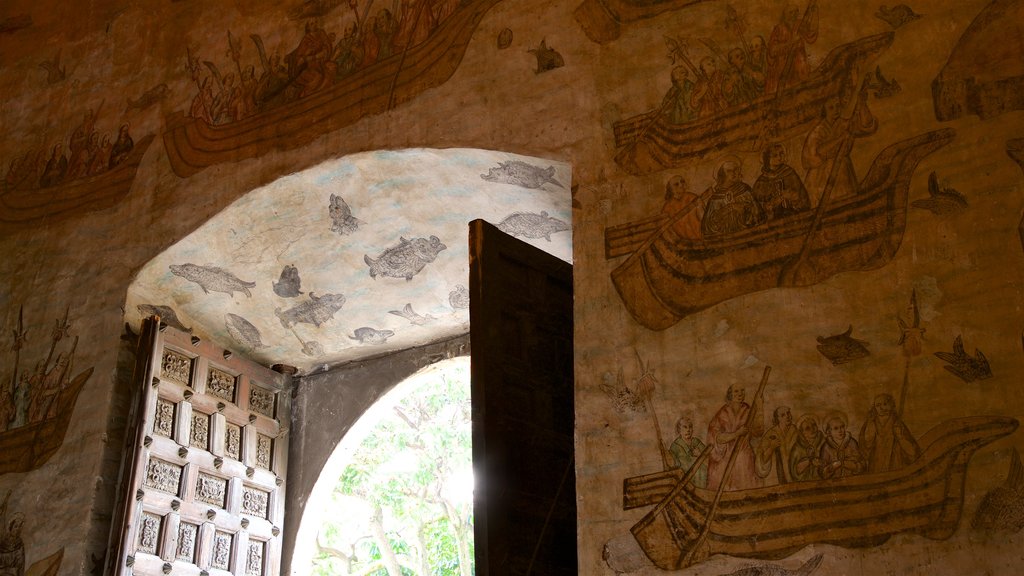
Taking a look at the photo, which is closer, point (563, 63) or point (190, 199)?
point (563, 63)

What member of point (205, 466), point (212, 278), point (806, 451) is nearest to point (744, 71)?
point (806, 451)

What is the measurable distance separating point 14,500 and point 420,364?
3.36 meters

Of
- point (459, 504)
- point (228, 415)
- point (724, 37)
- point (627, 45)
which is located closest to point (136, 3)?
point (228, 415)

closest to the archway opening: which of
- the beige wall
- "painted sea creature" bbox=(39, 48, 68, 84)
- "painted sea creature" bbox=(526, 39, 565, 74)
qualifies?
"painted sea creature" bbox=(39, 48, 68, 84)

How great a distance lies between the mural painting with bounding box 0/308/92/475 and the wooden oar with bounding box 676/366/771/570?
5.11 meters

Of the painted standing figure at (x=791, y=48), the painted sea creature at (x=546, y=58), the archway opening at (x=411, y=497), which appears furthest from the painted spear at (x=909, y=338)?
the archway opening at (x=411, y=497)

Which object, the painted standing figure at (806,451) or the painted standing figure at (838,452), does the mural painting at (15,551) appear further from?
the painted standing figure at (838,452)

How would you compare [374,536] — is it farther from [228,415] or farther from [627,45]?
[627,45]

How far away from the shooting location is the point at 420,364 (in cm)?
994

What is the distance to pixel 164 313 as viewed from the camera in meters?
9.30

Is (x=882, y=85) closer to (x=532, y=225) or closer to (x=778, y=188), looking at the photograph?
(x=778, y=188)

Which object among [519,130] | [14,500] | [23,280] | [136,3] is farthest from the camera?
[136,3]

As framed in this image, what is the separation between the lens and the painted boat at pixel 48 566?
8.12 meters

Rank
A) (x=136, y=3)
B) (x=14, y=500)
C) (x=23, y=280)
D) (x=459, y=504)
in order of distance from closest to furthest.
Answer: (x=14, y=500), (x=23, y=280), (x=136, y=3), (x=459, y=504)
